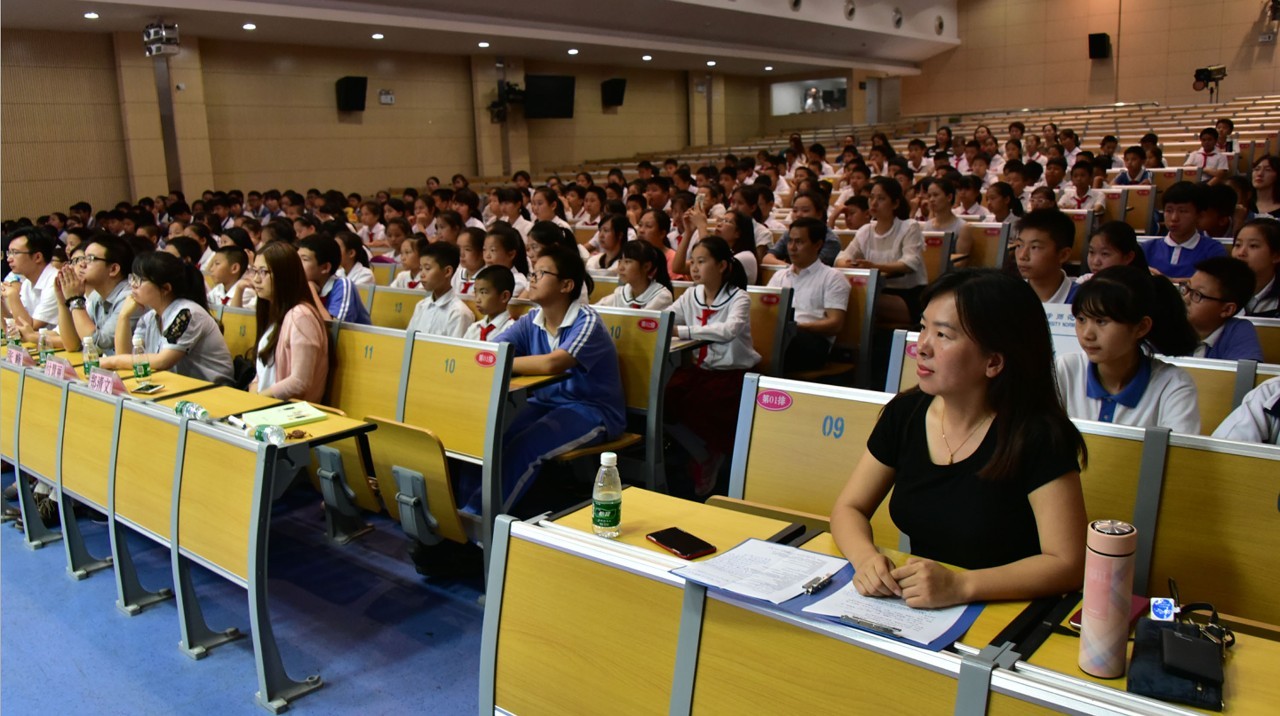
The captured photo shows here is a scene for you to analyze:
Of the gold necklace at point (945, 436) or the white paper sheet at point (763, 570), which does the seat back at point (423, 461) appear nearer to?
the white paper sheet at point (763, 570)

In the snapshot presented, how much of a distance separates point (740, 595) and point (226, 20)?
11522 millimetres

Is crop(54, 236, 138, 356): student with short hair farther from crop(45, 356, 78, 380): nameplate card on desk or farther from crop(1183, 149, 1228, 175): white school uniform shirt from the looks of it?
crop(1183, 149, 1228, 175): white school uniform shirt

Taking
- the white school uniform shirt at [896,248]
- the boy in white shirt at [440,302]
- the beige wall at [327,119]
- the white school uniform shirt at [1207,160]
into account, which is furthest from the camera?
the beige wall at [327,119]

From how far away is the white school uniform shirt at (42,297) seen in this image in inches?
205

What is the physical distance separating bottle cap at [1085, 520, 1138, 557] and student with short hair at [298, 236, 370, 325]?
3.76 m

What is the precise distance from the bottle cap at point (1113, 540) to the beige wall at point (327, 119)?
1341 cm

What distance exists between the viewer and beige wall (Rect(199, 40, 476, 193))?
12859 millimetres

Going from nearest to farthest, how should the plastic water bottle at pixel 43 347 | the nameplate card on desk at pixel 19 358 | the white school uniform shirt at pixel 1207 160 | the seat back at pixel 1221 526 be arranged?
the seat back at pixel 1221 526 → the nameplate card on desk at pixel 19 358 → the plastic water bottle at pixel 43 347 → the white school uniform shirt at pixel 1207 160

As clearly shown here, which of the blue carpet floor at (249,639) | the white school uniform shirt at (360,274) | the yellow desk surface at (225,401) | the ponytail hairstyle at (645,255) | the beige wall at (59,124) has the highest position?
the beige wall at (59,124)

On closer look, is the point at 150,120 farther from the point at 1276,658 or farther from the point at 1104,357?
the point at 1276,658

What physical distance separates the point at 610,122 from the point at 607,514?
17.1m

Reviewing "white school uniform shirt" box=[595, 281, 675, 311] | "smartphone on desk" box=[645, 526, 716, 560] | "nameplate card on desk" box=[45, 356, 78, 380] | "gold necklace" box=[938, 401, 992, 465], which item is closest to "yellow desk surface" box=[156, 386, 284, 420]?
"nameplate card on desk" box=[45, 356, 78, 380]

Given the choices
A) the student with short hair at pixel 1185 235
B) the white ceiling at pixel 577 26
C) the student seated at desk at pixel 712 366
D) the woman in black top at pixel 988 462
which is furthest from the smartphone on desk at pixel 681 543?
the white ceiling at pixel 577 26

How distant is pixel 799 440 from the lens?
93.8 inches
